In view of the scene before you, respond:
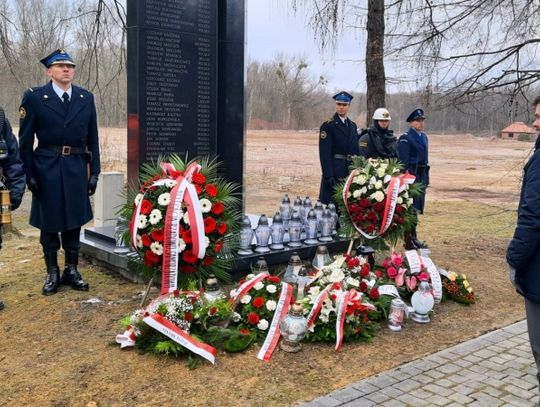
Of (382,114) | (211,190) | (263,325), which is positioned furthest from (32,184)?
(382,114)

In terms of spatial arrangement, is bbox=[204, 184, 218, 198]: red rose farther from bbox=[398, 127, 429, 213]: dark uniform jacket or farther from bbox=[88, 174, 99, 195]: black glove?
bbox=[398, 127, 429, 213]: dark uniform jacket

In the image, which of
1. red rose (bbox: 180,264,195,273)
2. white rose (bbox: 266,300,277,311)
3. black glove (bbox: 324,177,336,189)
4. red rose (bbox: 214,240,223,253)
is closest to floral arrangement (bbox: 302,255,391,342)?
white rose (bbox: 266,300,277,311)

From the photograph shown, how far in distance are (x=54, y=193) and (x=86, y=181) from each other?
0.32 m

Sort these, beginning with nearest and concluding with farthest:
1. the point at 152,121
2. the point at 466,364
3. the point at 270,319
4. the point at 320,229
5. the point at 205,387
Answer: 1. the point at 205,387
2. the point at 466,364
3. the point at 270,319
4. the point at 152,121
5. the point at 320,229

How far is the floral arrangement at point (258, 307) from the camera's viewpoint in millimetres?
4250

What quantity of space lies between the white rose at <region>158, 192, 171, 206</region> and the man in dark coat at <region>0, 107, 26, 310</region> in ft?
4.35

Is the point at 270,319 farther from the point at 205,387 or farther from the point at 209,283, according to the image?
the point at 205,387

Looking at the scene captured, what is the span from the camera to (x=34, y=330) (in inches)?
172

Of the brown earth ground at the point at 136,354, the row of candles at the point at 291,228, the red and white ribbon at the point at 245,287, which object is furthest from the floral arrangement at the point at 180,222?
the row of candles at the point at 291,228

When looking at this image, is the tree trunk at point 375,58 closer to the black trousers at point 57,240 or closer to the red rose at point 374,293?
the red rose at point 374,293

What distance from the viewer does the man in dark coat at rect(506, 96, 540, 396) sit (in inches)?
110

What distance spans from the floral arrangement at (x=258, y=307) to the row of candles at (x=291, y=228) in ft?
4.06

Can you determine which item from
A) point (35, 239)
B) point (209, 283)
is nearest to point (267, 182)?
point (35, 239)

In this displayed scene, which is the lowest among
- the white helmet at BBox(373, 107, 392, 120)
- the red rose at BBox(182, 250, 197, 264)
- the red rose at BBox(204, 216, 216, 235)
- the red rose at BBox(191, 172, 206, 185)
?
the red rose at BBox(182, 250, 197, 264)
